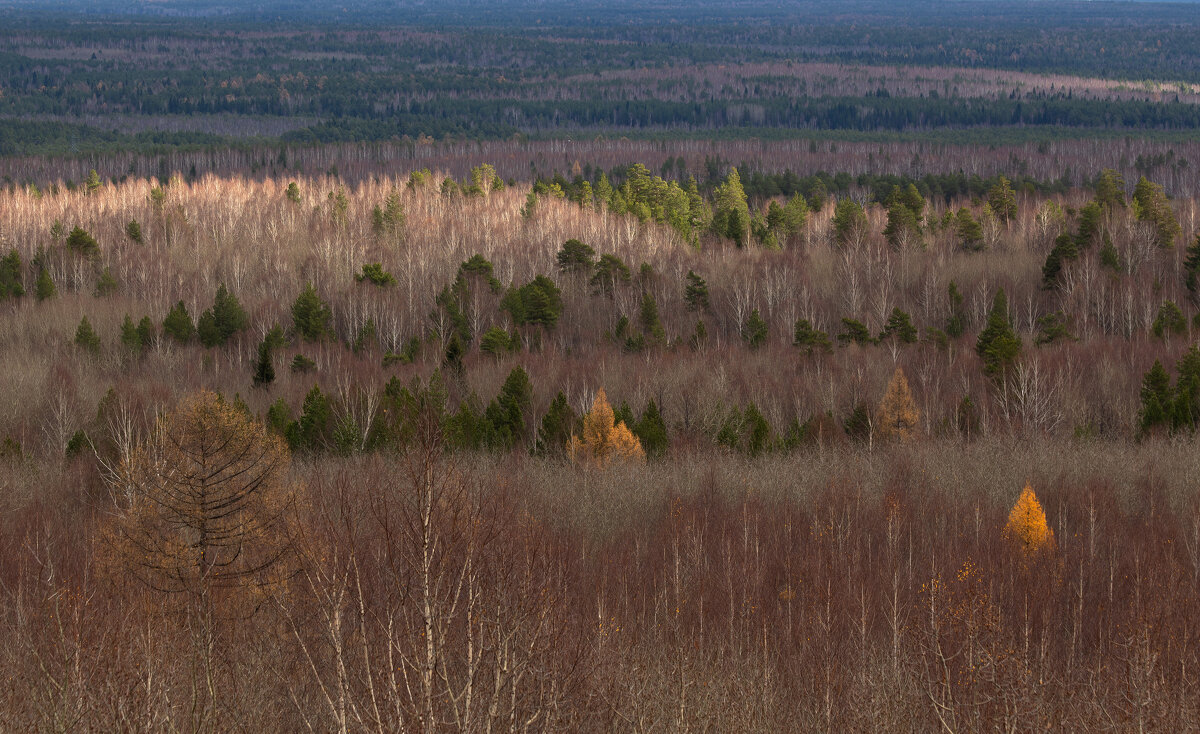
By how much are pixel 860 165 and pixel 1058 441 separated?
129 metres

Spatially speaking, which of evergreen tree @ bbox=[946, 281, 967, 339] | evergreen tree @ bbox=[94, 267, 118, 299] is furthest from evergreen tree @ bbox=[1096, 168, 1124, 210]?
evergreen tree @ bbox=[94, 267, 118, 299]

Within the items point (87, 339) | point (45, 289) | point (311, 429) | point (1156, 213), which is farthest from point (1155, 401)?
point (45, 289)

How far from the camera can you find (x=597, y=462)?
177 feet

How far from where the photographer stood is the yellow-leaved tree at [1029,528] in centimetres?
4131

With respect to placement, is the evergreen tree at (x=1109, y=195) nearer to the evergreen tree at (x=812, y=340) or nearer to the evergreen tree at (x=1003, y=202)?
the evergreen tree at (x=1003, y=202)

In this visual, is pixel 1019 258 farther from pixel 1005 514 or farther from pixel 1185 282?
pixel 1005 514

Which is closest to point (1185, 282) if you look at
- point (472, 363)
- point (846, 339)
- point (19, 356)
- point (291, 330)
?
point (846, 339)

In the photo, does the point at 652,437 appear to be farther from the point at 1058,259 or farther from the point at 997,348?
the point at 1058,259

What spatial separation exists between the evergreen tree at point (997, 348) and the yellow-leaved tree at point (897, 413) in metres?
9.79

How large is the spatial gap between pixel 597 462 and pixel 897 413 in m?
17.3

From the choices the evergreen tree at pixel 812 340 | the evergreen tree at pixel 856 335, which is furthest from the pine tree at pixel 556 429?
the evergreen tree at pixel 856 335

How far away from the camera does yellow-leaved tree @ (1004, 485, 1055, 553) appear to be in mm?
41312

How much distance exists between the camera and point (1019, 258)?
334 ft

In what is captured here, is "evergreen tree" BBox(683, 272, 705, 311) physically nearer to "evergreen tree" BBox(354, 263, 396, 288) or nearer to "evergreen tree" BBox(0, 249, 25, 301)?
"evergreen tree" BBox(354, 263, 396, 288)
